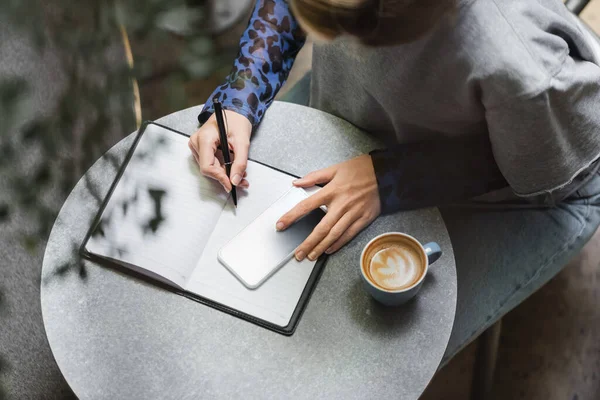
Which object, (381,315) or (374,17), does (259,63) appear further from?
(381,315)

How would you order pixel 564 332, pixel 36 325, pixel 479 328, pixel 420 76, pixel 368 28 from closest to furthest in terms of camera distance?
pixel 368 28, pixel 420 76, pixel 479 328, pixel 36 325, pixel 564 332

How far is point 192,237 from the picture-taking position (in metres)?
0.91

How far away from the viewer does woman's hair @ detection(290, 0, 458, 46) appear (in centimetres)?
70

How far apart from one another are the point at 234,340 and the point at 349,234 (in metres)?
0.24

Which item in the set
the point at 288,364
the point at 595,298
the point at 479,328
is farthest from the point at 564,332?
the point at 288,364

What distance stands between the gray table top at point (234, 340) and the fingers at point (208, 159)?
0.40ft

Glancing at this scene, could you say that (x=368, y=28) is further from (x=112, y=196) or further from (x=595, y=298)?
(x=595, y=298)

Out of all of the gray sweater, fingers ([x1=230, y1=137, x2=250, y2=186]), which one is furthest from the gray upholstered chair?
fingers ([x1=230, y1=137, x2=250, y2=186])

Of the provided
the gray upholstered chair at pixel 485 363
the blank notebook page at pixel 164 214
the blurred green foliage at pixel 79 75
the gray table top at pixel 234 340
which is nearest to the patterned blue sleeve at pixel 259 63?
the blank notebook page at pixel 164 214

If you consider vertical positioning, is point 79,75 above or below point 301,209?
above

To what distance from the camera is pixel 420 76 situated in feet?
2.77

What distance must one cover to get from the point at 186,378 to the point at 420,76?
1.80 ft

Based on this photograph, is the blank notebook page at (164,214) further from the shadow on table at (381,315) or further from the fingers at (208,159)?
the shadow on table at (381,315)

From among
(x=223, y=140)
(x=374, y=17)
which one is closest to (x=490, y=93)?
(x=374, y=17)
